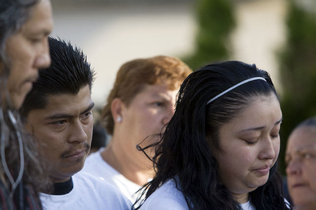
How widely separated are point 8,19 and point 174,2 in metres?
14.6

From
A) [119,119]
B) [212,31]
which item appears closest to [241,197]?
[119,119]

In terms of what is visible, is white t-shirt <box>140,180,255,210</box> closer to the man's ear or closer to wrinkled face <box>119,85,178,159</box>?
wrinkled face <box>119,85,178,159</box>

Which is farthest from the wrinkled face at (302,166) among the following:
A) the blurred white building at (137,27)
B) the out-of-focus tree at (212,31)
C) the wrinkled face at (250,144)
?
the blurred white building at (137,27)

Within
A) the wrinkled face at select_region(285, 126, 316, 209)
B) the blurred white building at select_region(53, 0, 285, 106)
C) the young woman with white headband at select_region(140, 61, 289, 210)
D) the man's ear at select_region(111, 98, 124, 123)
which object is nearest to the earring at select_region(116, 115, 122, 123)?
the man's ear at select_region(111, 98, 124, 123)

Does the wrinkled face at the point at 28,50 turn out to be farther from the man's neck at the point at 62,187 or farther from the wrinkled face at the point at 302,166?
the wrinkled face at the point at 302,166

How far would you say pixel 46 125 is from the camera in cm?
245

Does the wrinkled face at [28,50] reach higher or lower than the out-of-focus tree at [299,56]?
higher

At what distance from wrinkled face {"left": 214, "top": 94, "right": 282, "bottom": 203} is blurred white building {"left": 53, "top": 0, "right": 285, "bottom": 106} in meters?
11.9

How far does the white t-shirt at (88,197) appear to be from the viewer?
248 centimetres

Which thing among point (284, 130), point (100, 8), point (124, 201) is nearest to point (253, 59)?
point (100, 8)

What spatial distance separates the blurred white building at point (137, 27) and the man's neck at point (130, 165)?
10.6m

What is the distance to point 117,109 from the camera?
387cm

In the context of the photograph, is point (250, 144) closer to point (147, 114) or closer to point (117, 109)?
point (147, 114)

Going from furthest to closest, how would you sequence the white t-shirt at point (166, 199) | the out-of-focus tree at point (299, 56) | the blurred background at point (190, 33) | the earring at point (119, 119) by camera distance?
the blurred background at point (190, 33) → the out-of-focus tree at point (299, 56) → the earring at point (119, 119) → the white t-shirt at point (166, 199)
